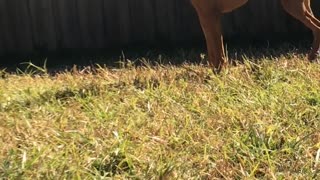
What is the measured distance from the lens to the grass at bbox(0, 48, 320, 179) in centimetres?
342

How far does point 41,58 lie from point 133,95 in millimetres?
3559

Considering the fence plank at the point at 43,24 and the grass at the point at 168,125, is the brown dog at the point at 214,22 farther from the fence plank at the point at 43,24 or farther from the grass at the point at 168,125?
the fence plank at the point at 43,24

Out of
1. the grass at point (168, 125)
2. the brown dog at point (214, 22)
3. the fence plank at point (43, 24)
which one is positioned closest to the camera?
the grass at point (168, 125)

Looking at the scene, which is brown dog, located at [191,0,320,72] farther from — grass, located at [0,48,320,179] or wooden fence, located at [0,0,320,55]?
wooden fence, located at [0,0,320,55]

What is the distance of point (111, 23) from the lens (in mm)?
8500

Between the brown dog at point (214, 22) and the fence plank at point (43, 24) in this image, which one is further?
the fence plank at point (43, 24)

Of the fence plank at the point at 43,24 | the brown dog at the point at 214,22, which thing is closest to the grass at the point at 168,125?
the brown dog at the point at 214,22

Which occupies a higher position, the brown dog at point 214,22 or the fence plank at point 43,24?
the brown dog at point 214,22

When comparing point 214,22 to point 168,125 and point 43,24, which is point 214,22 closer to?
point 168,125

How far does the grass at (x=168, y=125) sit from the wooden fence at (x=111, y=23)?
2.60 meters

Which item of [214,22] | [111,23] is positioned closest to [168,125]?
[214,22]

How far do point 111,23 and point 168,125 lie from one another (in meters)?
4.62

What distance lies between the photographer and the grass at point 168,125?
3.42m

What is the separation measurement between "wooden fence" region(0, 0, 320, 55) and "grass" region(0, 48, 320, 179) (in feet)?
8.53
